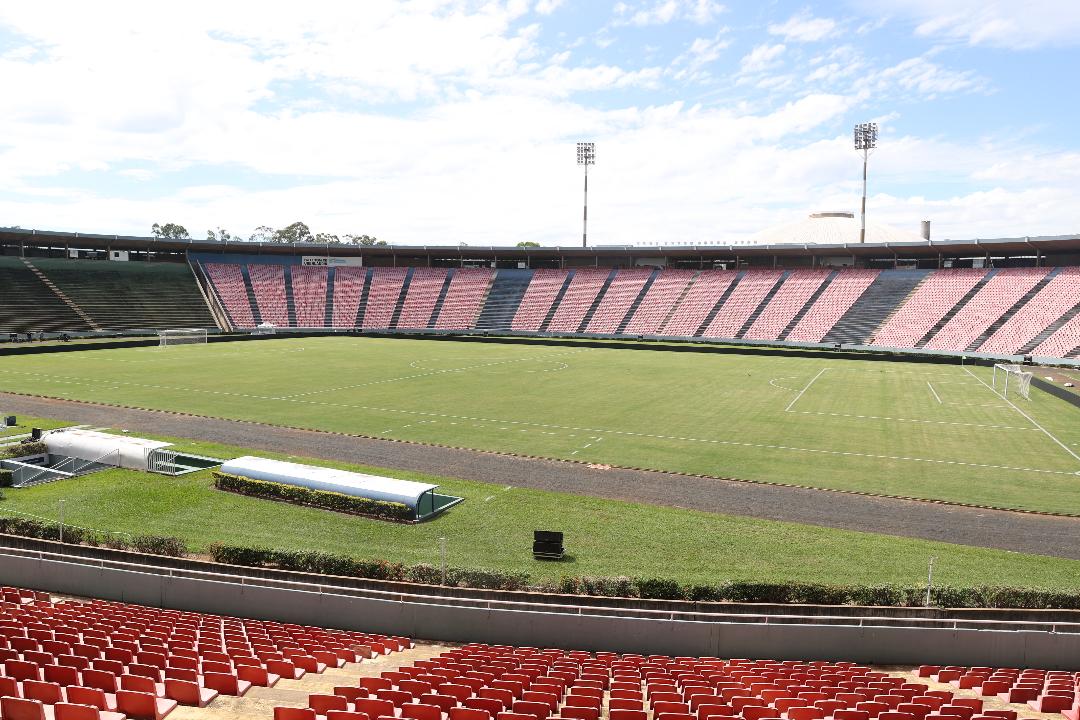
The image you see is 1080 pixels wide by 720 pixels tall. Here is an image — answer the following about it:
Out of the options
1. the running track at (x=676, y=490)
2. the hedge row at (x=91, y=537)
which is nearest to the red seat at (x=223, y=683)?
the hedge row at (x=91, y=537)

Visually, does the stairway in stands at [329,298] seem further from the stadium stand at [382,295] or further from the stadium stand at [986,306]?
the stadium stand at [986,306]

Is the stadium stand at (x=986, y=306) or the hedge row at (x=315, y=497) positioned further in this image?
the stadium stand at (x=986, y=306)

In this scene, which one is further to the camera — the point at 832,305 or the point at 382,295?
the point at 382,295

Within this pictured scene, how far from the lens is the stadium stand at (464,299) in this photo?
10662 cm

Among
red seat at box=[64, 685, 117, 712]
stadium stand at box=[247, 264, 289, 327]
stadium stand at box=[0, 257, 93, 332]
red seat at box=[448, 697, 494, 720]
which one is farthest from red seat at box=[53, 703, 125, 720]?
stadium stand at box=[247, 264, 289, 327]

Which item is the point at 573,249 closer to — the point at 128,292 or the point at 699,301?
the point at 699,301

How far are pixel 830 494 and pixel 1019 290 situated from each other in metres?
73.2

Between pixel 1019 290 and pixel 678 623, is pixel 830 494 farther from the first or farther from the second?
pixel 1019 290

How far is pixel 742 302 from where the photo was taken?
99.2 meters

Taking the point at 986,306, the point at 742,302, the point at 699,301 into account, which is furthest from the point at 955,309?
the point at 699,301

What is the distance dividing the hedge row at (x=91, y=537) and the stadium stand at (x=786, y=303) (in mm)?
80693

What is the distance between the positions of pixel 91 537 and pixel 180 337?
229ft

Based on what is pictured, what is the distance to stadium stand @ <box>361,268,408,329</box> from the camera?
10694cm

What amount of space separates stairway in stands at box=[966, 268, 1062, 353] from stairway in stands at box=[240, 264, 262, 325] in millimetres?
88645
